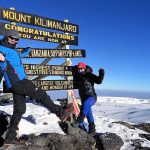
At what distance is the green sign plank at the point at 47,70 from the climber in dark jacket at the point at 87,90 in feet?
3.75

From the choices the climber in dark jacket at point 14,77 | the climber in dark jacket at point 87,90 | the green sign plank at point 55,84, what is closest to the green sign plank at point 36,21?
the green sign plank at point 55,84

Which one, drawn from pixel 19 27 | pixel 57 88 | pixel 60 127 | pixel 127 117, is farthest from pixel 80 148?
pixel 127 117

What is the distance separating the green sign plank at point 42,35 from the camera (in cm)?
1002

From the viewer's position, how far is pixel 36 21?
35.5 ft

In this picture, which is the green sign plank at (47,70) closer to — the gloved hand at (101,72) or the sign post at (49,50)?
the sign post at (49,50)

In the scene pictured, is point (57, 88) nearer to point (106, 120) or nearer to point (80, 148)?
point (106, 120)

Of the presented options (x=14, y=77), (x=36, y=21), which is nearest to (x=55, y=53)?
(x=36, y=21)

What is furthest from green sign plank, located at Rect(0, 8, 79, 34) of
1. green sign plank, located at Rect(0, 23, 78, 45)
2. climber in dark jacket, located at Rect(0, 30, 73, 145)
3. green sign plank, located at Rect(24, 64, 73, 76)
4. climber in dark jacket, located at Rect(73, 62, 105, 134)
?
climber in dark jacket, located at Rect(0, 30, 73, 145)

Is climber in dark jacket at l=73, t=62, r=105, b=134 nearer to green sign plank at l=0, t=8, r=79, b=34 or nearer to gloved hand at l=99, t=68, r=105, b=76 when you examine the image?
gloved hand at l=99, t=68, r=105, b=76

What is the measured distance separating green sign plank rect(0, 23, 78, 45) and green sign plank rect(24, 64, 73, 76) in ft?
2.92

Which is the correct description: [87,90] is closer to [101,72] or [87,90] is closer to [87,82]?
[87,82]

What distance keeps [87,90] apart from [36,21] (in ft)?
9.27

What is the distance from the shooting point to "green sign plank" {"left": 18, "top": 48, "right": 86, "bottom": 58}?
425 inches

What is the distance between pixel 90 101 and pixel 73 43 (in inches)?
117
